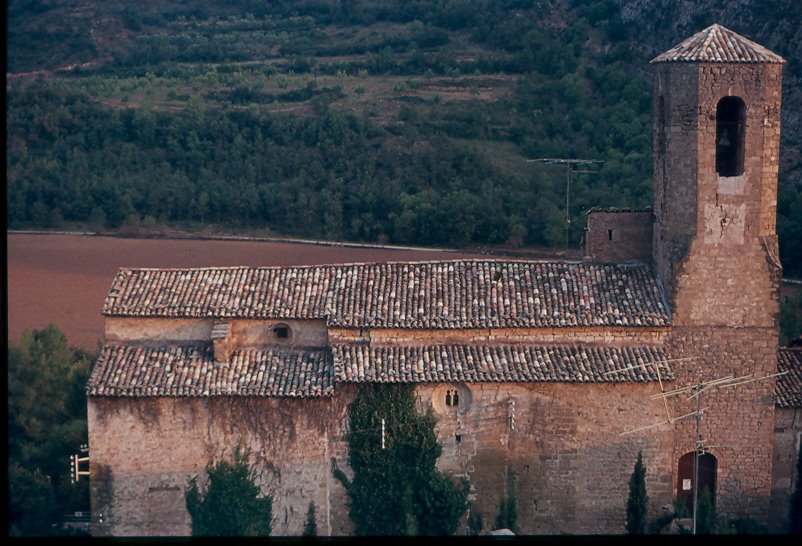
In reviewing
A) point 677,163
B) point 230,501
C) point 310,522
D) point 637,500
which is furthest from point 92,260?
point 637,500

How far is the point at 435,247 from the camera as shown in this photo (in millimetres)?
36656

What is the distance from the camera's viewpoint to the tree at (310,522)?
67.4 ft

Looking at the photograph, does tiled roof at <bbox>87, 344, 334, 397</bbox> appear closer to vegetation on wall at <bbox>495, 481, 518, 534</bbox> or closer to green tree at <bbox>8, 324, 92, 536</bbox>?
green tree at <bbox>8, 324, 92, 536</bbox>

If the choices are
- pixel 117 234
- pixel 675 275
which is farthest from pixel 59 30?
pixel 675 275

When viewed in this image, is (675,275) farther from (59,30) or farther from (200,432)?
(59,30)

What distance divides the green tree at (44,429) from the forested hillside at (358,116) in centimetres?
1315

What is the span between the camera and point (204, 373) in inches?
808

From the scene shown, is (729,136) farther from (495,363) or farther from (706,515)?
(706,515)

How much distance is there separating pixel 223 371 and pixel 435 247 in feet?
54.6

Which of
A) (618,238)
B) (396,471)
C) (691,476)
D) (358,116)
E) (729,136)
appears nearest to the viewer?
(396,471)

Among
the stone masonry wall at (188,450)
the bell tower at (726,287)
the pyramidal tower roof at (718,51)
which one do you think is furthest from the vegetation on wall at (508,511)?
the pyramidal tower roof at (718,51)

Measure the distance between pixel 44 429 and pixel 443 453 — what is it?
7861 mm

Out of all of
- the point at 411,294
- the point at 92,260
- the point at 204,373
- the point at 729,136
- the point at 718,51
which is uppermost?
the point at 718,51

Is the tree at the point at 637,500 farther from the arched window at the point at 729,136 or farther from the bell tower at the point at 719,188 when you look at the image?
the arched window at the point at 729,136
